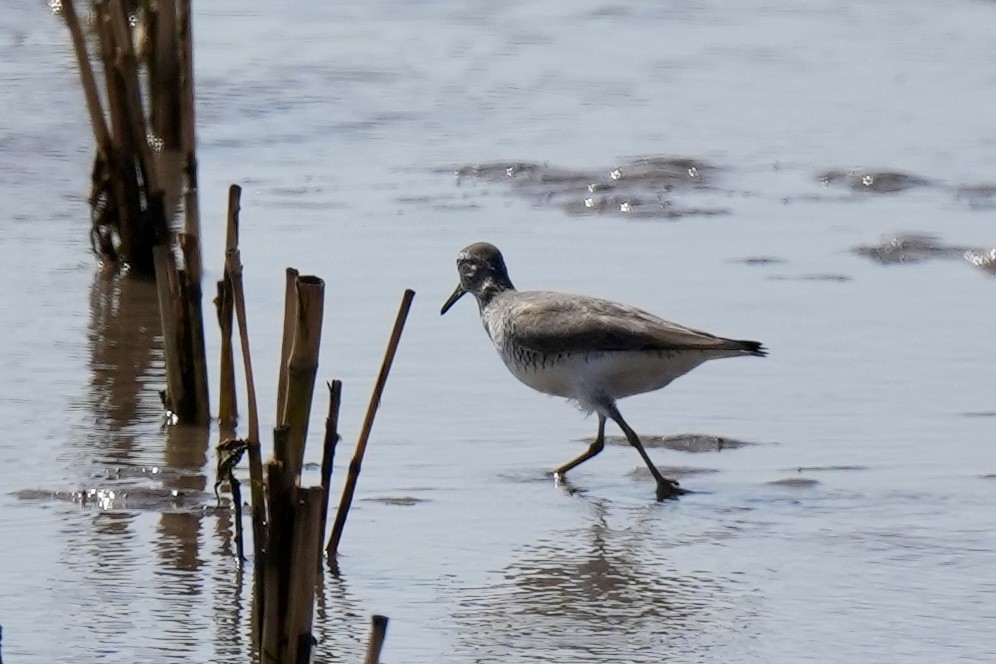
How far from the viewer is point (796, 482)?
235 inches

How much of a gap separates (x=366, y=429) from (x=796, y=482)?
1.65m

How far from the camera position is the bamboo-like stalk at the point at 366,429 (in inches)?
188

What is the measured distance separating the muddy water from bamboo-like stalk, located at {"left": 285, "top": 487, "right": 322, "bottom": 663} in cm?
63

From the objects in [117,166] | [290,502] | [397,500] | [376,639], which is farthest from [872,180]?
[376,639]

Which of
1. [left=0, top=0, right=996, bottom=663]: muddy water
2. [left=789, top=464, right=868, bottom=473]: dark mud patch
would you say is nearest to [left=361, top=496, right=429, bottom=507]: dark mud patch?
[left=0, top=0, right=996, bottom=663]: muddy water

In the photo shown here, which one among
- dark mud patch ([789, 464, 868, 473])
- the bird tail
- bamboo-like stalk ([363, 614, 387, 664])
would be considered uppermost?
the bird tail

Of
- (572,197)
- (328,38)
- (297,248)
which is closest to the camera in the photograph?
(297,248)

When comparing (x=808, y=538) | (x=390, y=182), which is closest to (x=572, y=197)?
(x=390, y=182)

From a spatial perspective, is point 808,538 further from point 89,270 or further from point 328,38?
point 328,38

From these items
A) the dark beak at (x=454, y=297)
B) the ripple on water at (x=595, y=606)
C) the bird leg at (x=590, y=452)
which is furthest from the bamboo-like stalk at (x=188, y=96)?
the ripple on water at (x=595, y=606)

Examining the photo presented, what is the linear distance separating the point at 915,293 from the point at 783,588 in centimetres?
332

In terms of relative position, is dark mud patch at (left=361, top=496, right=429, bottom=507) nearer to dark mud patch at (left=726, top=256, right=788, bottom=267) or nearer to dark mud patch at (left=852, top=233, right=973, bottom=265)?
dark mud patch at (left=726, top=256, right=788, bottom=267)

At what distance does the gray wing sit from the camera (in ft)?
20.3

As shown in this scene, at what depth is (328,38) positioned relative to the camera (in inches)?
588
